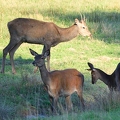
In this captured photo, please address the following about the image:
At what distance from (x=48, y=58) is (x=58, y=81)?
3.55m

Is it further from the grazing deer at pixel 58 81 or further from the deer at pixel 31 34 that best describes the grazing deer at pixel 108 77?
the deer at pixel 31 34

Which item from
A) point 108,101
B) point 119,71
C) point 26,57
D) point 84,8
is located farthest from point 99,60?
point 84,8

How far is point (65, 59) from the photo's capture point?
56.6 feet

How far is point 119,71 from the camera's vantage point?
43.0 feet

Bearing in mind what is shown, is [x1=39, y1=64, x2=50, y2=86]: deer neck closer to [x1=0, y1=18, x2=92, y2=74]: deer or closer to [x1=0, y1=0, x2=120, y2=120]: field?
[x1=0, y1=0, x2=120, y2=120]: field

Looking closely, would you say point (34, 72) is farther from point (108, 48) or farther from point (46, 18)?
point (46, 18)

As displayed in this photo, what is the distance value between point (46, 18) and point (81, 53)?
6040 millimetres

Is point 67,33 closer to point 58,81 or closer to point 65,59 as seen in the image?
point 65,59

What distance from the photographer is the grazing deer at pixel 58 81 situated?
458 inches

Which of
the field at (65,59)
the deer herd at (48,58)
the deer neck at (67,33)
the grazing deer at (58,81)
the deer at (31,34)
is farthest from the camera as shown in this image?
the deer neck at (67,33)

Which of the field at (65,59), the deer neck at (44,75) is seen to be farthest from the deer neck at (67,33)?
the deer neck at (44,75)

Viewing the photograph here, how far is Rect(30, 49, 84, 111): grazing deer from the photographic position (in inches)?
458

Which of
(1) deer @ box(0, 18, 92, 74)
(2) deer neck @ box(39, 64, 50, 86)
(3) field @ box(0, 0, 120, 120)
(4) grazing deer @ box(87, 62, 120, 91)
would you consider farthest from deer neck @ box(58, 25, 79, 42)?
(2) deer neck @ box(39, 64, 50, 86)

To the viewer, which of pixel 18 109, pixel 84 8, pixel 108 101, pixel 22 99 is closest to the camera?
pixel 108 101
